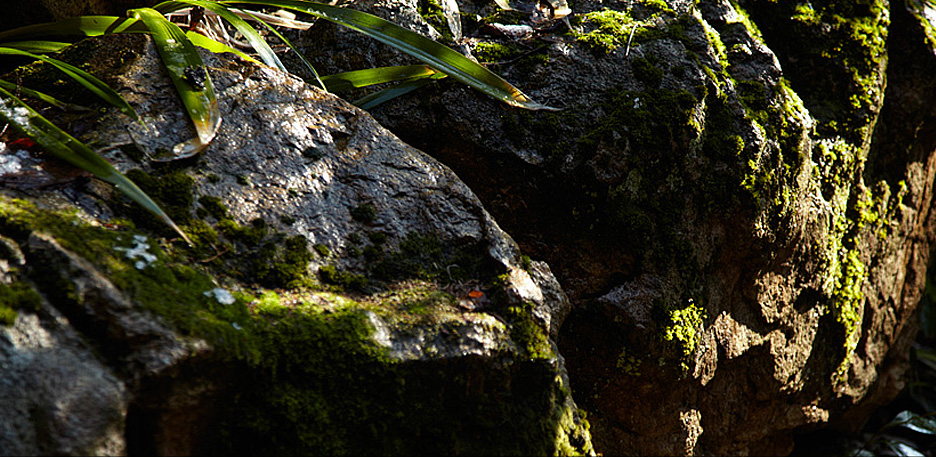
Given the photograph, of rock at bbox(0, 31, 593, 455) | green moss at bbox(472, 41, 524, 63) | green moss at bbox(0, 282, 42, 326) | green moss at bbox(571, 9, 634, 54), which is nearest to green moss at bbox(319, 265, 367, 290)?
rock at bbox(0, 31, 593, 455)

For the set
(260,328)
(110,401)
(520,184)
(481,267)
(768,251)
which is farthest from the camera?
(768,251)

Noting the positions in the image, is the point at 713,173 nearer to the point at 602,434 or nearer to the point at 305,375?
the point at 602,434

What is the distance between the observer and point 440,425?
1.36 metres

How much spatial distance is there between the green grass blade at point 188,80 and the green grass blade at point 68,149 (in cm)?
15

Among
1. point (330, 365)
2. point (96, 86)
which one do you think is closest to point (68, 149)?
point (96, 86)

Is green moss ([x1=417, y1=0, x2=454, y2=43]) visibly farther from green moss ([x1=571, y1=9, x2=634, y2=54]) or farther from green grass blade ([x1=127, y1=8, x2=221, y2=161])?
green grass blade ([x1=127, y1=8, x2=221, y2=161])

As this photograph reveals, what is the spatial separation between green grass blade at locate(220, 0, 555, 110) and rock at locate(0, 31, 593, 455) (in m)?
0.34

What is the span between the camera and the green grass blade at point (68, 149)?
1.33m

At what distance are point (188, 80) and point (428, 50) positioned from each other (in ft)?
2.39

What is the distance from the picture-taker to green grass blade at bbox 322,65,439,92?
2088 millimetres

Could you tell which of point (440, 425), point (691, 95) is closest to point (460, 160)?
point (691, 95)

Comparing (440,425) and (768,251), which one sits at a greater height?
(768,251)

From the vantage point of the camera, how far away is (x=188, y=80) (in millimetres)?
1672

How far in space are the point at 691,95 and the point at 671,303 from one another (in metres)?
0.72
